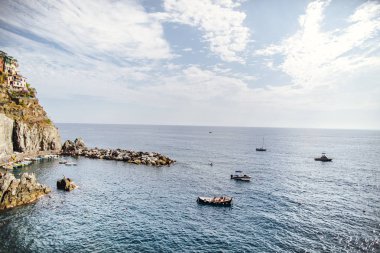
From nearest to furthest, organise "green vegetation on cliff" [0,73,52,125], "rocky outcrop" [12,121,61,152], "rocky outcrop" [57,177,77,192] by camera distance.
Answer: "rocky outcrop" [57,177,77,192] → "rocky outcrop" [12,121,61,152] → "green vegetation on cliff" [0,73,52,125]

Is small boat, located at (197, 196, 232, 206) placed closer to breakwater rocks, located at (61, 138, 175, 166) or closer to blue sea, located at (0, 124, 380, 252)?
blue sea, located at (0, 124, 380, 252)

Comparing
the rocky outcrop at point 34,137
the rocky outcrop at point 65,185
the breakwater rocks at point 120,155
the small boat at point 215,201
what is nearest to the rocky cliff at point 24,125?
the rocky outcrop at point 34,137

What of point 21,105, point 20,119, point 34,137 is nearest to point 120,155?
point 34,137

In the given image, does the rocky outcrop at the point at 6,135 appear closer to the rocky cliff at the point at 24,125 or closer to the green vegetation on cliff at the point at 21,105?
the rocky cliff at the point at 24,125

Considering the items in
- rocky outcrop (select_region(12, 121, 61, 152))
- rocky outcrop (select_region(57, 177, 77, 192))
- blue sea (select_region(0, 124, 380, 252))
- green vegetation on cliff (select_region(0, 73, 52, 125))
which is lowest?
blue sea (select_region(0, 124, 380, 252))

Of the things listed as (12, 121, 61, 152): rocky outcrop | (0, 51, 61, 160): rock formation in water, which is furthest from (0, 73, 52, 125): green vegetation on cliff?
(12, 121, 61, 152): rocky outcrop

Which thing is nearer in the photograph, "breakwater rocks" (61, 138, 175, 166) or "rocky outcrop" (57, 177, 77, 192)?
"rocky outcrop" (57, 177, 77, 192)

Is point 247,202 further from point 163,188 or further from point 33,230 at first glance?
point 33,230
